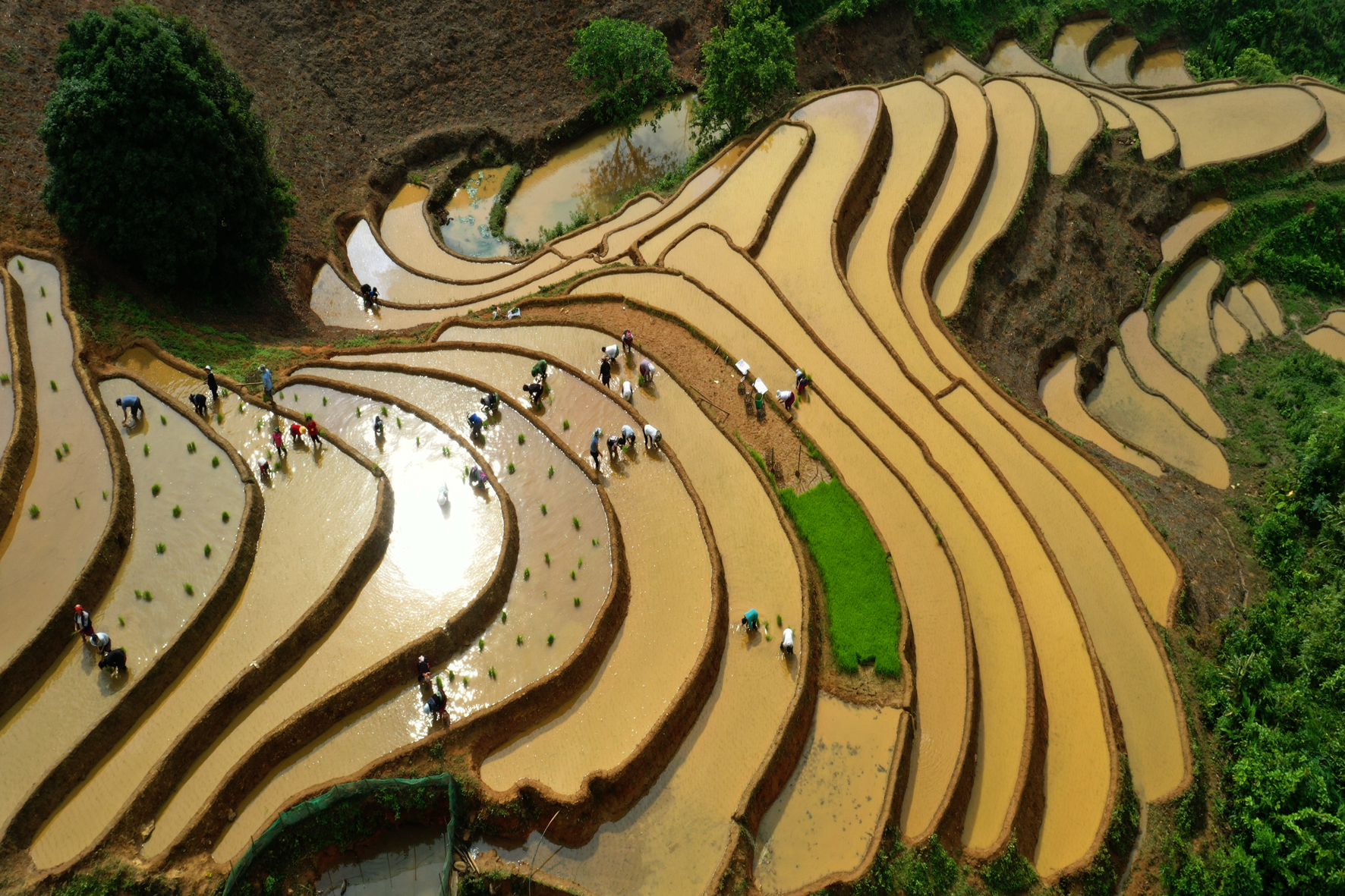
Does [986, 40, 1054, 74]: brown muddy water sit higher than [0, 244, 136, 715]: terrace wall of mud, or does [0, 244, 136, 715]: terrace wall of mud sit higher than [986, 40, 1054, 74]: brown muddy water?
[0, 244, 136, 715]: terrace wall of mud

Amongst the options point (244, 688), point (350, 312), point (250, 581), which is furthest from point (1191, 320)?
point (244, 688)

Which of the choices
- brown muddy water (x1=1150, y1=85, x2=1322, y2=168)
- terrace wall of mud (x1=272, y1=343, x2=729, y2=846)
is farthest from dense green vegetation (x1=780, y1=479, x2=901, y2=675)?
brown muddy water (x1=1150, y1=85, x2=1322, y2=168)

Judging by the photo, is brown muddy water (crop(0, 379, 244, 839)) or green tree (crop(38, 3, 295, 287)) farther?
green tree (crop(38, 3, 295, 287))

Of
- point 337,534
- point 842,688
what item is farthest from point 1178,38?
point 337,534

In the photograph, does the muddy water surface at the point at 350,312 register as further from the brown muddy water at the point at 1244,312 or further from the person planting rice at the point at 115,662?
the brown muddy water at the point at 1244,312

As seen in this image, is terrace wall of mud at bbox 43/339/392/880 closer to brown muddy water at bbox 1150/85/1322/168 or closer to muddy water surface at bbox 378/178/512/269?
muddy water surface at bbox 378/178/512/269

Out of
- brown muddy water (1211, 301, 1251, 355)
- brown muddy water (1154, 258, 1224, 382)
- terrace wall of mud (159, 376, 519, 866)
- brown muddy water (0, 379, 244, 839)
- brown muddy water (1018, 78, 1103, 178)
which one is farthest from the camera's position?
brown muddy water (1018, 78, 1103, 178)

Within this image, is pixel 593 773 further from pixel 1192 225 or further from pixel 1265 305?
pixel 1192 225
